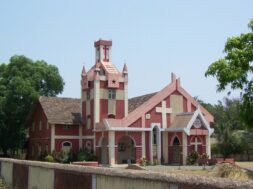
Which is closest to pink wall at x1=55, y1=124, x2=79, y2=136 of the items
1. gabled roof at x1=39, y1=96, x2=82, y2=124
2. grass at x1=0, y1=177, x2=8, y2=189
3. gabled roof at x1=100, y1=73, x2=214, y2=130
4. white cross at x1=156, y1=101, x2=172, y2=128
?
gabled roof at x1=39, y1=96, x2=82, y2=124


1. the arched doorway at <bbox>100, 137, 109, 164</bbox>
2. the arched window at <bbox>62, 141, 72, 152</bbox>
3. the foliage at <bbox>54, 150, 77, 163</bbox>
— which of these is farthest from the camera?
the arched window at <bbox>62, 141, 72, 152</bbox>

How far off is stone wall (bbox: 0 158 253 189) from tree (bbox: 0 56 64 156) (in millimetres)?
28310

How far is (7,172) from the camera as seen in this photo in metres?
21.6

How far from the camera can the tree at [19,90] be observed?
47.5 metres

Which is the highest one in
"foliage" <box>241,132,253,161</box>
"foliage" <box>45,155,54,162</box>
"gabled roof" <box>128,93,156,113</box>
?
"gabled roof" <box>128,93,156,113</box>

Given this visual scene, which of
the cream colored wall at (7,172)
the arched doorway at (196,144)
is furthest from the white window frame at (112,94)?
the cream colored wall at (7,172)

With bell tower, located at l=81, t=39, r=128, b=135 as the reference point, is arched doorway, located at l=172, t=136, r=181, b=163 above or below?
below

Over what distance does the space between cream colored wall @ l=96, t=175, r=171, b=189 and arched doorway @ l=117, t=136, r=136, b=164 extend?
1269 inches

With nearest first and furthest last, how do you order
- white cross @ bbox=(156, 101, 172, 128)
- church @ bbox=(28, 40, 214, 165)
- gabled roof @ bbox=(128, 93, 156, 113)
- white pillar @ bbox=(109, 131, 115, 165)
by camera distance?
white pillar @ bbox=(109, 131, 115, 165) → church @ bbox=(28, 40, 214, 165) → white cross @ bbox=(156, 101, 172, 128) → gabled roof @ bbox=(128, 93, 156, 113)

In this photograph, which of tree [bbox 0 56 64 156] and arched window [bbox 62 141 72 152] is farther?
tree [bbox 0 56 64 156]

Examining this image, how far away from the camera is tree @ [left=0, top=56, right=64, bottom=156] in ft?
156

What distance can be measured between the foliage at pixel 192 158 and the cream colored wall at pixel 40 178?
84.6 ft

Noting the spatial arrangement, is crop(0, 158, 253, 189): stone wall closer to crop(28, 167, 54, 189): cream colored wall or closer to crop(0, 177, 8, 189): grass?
crop(28, 167, 54, 189): cream colored wall

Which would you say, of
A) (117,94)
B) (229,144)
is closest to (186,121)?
(117,94)
